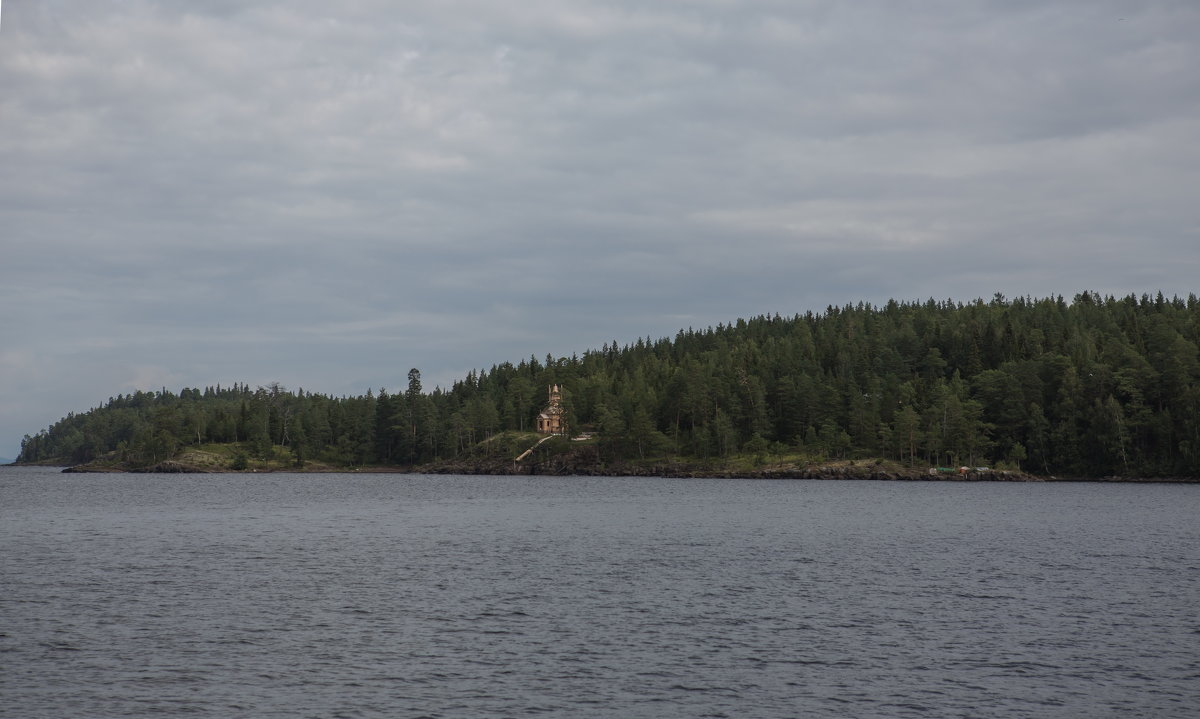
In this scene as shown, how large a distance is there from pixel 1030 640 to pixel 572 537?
4826 cm

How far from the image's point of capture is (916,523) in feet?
332

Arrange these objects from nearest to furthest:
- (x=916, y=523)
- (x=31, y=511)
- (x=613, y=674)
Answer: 1. (x=613, y=674)
2. (x=916, y=523)
3. (x=31, y=511)

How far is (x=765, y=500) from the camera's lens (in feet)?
464

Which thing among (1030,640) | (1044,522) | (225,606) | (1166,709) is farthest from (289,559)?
(1044,522)

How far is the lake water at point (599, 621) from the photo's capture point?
33.1 m

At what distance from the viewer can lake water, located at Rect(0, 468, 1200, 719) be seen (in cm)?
3312

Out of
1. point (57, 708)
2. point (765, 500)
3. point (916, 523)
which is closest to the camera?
point (57, 708)

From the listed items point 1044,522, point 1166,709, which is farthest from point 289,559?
point 1044,522

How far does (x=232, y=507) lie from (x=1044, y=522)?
101 metres

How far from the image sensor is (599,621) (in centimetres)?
4606

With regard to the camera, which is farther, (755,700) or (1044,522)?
(1044,522)

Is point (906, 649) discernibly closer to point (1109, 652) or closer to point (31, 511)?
point (1109, 652)

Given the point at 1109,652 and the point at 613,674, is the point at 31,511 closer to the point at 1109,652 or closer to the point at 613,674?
the point at 613,674

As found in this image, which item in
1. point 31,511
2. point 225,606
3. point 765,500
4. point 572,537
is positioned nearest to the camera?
point 225,606
